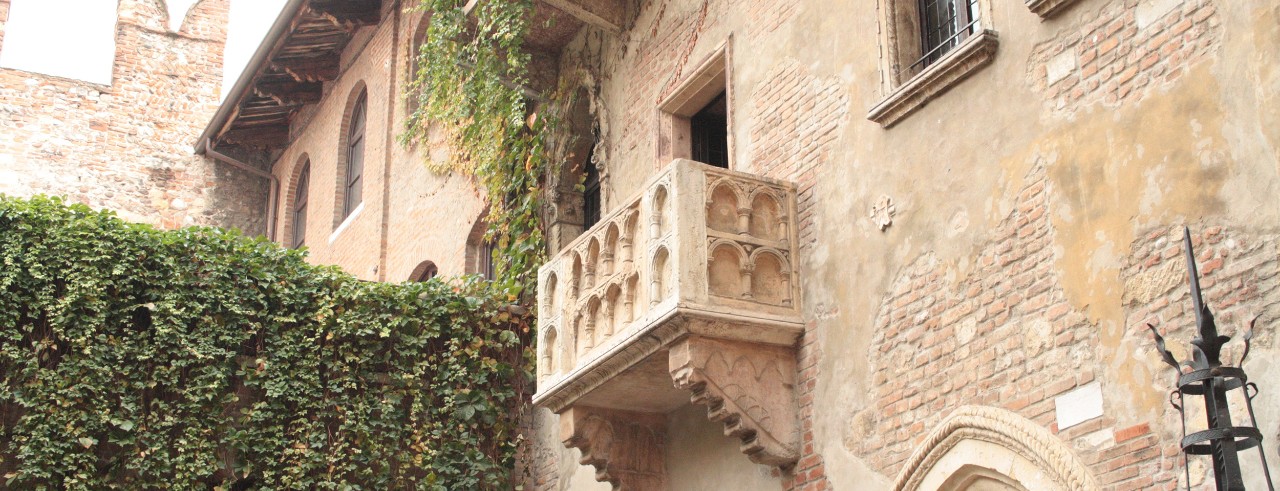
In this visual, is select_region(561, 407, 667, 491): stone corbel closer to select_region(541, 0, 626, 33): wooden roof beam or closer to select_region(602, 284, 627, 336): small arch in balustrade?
select_region(602, 284, 627, 336): small arch in balustrade

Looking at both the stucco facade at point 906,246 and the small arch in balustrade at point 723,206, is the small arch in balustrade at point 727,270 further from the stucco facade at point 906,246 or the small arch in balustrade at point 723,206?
the small arch in balustrade at point 723,206

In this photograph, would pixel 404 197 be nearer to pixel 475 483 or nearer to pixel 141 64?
pixel 475 483

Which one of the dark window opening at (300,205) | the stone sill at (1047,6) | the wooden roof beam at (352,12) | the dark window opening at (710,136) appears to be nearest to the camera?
the stone sill at (1047,6)

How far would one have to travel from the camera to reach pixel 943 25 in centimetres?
801

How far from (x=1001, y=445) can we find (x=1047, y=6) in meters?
2.09

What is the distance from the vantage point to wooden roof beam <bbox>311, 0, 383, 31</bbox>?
16.9 m

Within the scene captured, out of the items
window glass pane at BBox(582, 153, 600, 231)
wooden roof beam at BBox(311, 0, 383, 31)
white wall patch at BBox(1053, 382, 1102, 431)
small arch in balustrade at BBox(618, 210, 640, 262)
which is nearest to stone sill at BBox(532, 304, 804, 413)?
small arch in balustrade at BBox(618, 210, 640, 262)

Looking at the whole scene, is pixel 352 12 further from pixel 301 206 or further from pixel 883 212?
pixel 883 212

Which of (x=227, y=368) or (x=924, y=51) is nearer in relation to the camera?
(x=924, y=51)

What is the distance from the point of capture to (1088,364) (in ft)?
20.6

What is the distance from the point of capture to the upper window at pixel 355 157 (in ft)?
56.6

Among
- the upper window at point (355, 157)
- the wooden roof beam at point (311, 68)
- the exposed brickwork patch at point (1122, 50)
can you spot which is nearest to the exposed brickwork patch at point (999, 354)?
the exposed brickwork patch at point (1122, 50)

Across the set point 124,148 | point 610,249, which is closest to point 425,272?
point 610,249

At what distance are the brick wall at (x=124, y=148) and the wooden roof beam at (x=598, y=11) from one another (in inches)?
434
